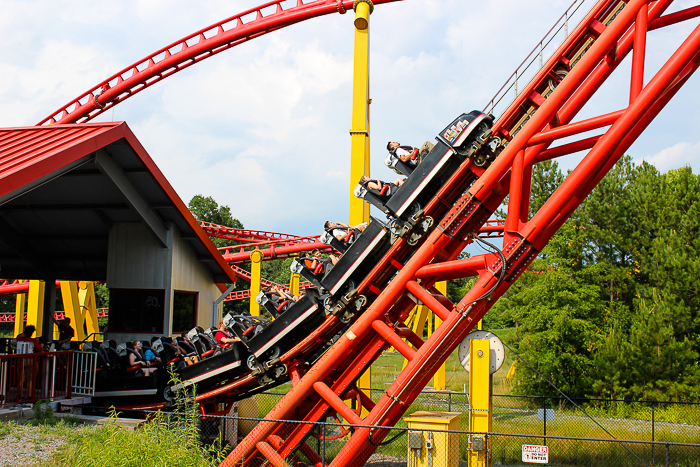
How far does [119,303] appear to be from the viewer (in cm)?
1273

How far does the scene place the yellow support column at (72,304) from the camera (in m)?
19.8

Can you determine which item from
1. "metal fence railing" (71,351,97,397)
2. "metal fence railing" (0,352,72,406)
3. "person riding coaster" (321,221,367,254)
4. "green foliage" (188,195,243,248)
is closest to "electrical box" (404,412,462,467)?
"person riding coaster" (321,221,367,254)

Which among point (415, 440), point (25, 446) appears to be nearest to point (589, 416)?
point (415, 440)

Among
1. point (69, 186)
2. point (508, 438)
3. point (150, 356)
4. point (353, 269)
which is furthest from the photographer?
point (69, 186)

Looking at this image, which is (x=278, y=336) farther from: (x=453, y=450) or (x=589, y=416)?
(x=589, y=416)

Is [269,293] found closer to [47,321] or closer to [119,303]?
[119,303]

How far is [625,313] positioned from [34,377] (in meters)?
18.0

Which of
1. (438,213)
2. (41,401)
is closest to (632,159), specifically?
(438,213)

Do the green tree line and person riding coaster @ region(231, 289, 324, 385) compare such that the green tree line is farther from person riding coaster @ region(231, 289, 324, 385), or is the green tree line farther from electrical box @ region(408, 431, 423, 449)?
person riding coaster @ region(231, 289, 324, 385)

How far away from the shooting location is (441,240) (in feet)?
23.8

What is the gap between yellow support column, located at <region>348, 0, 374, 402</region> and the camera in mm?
10344

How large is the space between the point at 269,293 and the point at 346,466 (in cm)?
277

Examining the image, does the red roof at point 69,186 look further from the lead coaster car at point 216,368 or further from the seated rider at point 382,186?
the seated rider at point 382,186

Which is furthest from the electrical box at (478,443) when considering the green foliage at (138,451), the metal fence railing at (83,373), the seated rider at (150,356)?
the metal fence railing at (83,373)
